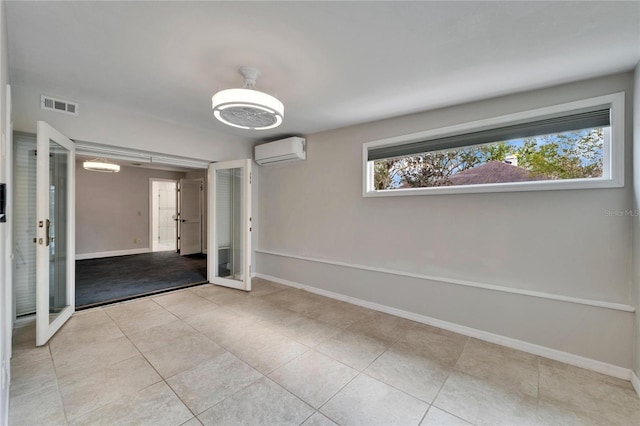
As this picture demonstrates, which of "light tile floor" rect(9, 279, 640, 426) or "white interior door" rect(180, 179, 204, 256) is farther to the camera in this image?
"white interior door" rect(180, 179, 204, 256)

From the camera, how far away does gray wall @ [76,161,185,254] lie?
245 inches

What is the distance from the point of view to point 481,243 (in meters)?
2.69

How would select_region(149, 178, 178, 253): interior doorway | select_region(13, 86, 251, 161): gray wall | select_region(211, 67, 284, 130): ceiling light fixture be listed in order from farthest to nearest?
select_region(149, 178, 178, 253): interior doorway → select_region(13, 86, 251, 161): gray wall → select_region(211, 67, 284, 130): ceiling light fixture

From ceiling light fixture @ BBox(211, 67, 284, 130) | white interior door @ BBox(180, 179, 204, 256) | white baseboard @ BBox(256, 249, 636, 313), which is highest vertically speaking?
ceiling light fixture @ BBox(211, 67, 284, 130)

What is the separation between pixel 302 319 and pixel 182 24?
2849 mm

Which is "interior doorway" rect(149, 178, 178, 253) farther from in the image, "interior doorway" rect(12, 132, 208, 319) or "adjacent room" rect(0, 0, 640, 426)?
"adjacent room" rect(0, 0, 640, 426)

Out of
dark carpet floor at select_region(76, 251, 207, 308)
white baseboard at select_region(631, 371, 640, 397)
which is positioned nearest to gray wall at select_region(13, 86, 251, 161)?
dark carpet floor at select_region(76, 251, 207, 308)

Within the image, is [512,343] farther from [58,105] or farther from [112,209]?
[112,209]

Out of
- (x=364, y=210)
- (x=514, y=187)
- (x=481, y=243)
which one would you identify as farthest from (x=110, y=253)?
(x=514, y=187)

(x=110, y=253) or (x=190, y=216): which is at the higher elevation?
(x=190, y=216)

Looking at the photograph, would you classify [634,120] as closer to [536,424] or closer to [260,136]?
[536,424]

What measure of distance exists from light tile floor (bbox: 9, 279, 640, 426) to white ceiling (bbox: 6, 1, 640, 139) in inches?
95.2

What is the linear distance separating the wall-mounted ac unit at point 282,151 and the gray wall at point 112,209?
4519mm

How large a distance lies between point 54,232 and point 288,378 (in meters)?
2.95
